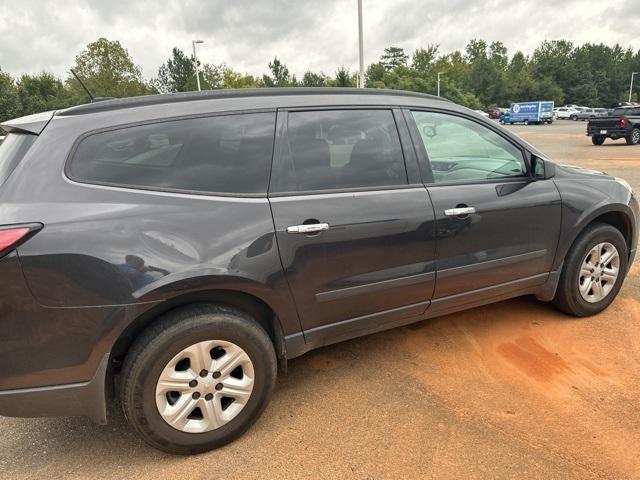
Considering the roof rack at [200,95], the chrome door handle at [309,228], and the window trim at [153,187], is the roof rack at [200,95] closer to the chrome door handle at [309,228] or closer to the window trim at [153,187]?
the window trim at [153,187]

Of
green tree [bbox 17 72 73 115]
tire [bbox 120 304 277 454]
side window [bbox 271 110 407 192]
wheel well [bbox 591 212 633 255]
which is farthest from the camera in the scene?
green tree [bbox 17 72 73 115]

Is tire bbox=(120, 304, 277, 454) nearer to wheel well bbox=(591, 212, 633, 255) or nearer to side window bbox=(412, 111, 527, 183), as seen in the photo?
side window bbox=(412, 111, 527, 183)

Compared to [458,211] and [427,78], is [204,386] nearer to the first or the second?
[458,211]

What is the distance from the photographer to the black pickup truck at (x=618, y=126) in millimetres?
18737

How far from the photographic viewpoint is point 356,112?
9.23ft

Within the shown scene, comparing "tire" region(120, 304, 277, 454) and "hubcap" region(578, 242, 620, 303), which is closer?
"tire" region(120, 304, 277, 454)

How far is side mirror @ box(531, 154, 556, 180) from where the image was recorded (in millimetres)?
3262

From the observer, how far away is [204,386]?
2340 mm

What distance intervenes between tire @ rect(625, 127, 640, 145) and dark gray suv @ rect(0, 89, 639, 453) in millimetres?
19469

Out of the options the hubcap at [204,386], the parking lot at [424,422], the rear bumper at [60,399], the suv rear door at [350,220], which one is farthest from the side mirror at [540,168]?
the rear bumper at [60,399]

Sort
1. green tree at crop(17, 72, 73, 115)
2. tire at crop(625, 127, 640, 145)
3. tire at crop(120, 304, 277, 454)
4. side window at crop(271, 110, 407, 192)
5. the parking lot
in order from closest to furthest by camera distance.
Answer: tire at crop(120, 304, 277, 454) → the parking lot → side window at crop(271, 110, 407, 192) → tire at crop(625, 127, 640, 145) → green tree at crop(17, 72, 73, 115)

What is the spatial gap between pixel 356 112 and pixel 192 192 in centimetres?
110

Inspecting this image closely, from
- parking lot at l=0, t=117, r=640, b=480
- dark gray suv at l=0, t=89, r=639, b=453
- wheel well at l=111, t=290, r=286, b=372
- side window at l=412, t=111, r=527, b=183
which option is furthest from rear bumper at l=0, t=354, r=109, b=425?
side window at l=412, t=111, r=527, b=183

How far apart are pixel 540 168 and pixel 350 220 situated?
1560 mm
